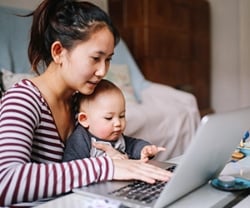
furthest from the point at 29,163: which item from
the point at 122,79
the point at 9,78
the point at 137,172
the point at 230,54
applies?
the point at 230,54

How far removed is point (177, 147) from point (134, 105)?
14.8 inches

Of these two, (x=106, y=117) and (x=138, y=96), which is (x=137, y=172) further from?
(x=138, y=96)

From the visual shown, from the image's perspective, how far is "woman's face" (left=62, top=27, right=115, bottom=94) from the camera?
36.1 inches

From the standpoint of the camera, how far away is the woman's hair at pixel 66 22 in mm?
933

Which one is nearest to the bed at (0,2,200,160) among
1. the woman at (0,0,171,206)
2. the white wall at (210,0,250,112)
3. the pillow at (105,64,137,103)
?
the pillow at (105,64,137,103)

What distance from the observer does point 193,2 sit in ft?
11.4

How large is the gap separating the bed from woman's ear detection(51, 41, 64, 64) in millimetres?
980

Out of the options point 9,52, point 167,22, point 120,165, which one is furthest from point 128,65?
point 120,165

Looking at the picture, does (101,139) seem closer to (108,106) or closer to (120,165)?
(108,106)

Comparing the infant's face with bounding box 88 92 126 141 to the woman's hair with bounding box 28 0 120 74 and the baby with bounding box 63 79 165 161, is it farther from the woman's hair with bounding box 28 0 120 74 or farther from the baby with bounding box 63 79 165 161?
the woman's hair with bounding box 28 0 120 74

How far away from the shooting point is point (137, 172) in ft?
2.53

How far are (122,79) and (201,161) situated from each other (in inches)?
76.7

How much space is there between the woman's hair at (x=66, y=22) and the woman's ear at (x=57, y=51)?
0.01 meters

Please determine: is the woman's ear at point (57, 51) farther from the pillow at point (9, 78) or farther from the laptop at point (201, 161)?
the pillow at point (9, 78)
